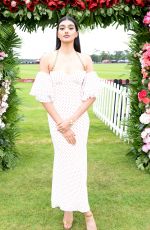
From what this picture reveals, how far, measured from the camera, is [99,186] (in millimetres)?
6445

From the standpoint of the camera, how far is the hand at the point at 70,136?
4.48 metres

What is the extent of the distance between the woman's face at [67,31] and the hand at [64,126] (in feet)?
2.78

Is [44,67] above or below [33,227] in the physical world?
above

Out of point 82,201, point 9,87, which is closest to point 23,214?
point 82,201

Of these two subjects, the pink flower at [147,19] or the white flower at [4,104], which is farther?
the white flower at [4,104]

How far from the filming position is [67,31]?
4523 millimetres

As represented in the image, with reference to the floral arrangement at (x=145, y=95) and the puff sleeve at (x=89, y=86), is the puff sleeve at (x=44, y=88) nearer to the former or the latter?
the puff sleeve at (x=89, y=86)

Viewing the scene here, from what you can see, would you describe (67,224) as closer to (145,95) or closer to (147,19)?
(145,95)

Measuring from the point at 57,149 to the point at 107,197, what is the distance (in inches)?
64.9

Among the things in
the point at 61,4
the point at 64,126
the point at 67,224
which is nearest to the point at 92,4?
the point at 61,4

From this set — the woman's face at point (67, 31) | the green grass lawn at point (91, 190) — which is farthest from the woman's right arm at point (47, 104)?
the green grass lawn at point (91, 190)

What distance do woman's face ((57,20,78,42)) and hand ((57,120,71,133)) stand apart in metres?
0.85

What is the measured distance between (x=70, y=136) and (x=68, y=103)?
1.14ft

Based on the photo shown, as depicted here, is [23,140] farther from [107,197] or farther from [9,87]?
[107,197]
